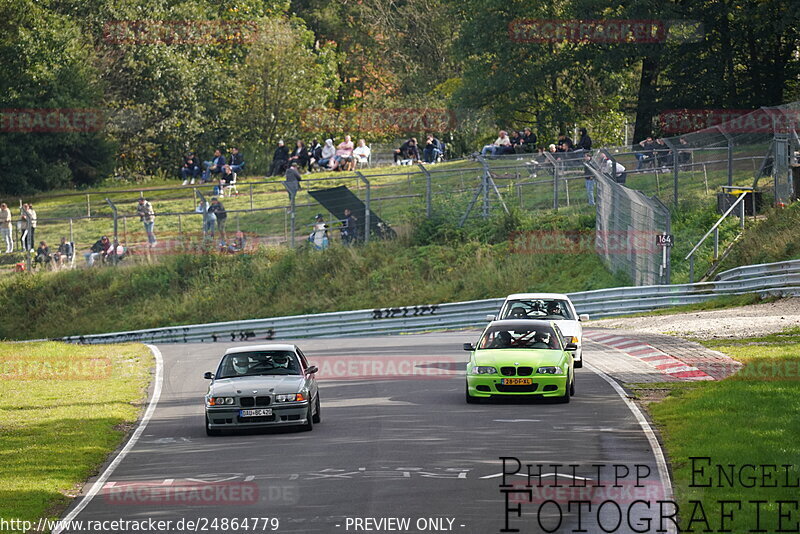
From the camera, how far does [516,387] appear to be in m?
19.2

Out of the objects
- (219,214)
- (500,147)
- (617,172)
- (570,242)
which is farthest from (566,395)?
(500,147)

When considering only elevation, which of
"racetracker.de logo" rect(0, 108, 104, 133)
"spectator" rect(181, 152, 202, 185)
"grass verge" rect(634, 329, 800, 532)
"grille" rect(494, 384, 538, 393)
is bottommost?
"grass verge" rect(634, 329, 800, 532)

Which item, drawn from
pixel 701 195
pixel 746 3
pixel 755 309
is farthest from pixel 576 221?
pixel 746 3

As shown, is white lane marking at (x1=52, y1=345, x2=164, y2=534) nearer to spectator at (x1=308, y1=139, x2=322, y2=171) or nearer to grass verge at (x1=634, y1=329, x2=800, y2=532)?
grass verge at (x1=634, y1=329, x2=800, y2=532)

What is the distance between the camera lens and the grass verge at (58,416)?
14.6 meters

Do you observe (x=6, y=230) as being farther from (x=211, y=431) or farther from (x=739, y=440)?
(x=739, y=440)

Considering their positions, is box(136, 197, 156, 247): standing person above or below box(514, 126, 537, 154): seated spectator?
below

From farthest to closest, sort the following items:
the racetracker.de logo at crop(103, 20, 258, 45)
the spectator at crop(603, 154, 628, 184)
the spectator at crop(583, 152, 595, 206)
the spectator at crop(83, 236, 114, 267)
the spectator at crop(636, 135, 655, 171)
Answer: the racetracker.de logo at crop(103, 20, 258, 45) < the spectator at crop(83, 236, 114, 267) < the spectator at crop(583, 152, 595, 206) < the spectator at crop(636, 135, 655, 171) < the spectator at crop(603, 154, 628, 184)

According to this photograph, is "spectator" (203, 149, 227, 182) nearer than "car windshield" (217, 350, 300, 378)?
No

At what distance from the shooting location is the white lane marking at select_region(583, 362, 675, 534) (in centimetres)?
1288

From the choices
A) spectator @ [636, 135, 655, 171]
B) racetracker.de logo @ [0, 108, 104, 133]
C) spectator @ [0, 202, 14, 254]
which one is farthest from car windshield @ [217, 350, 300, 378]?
racetracker.de logo @ [0, 108, 104, 133]

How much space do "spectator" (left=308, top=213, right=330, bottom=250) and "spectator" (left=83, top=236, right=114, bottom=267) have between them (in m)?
8.33

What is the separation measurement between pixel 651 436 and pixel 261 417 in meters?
5.52

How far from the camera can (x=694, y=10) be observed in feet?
168
